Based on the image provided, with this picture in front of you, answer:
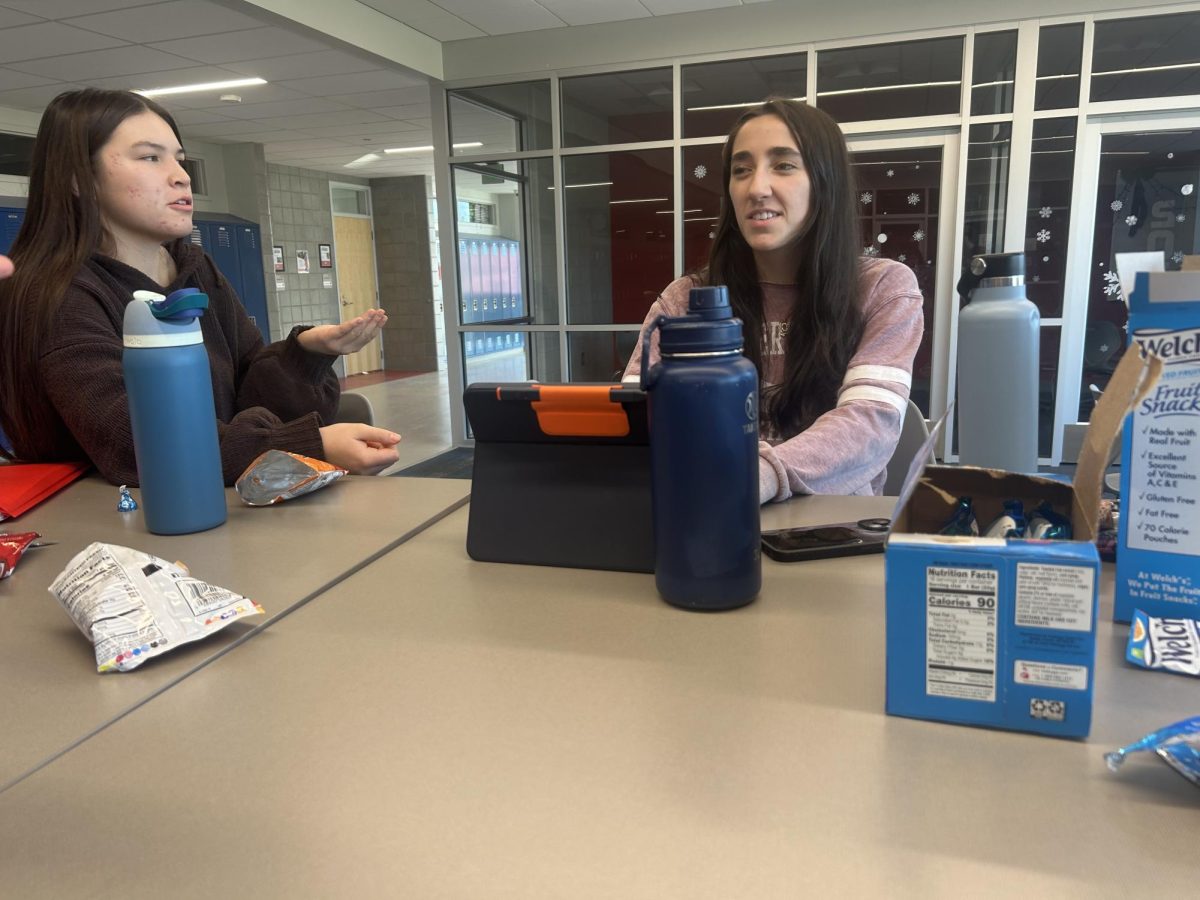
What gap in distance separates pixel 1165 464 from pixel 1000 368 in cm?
39

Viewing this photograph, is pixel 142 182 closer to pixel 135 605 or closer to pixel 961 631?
pixel 135 605

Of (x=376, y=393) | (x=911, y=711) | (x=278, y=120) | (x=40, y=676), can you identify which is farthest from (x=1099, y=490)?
(x=376, y=393)

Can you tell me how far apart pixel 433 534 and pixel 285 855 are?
0.57 m

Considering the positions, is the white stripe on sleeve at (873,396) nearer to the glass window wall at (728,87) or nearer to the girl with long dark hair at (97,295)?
the girl with long dark hair at (97,295)

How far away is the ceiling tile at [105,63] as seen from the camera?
4891mm

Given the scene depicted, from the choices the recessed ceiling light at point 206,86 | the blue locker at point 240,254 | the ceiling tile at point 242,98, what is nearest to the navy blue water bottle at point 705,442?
the recessed ceiling light at point 206,86

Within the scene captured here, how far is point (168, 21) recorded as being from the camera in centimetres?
436

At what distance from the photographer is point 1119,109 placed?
13.6ft

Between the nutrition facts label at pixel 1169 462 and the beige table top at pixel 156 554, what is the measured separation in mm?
733

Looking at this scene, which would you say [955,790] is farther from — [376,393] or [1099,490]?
[376,393]

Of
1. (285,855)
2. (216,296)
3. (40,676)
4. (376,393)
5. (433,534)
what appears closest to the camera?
(285,855)

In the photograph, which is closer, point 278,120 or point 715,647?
point 715,647

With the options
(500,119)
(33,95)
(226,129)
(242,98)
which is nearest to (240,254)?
(226,129)

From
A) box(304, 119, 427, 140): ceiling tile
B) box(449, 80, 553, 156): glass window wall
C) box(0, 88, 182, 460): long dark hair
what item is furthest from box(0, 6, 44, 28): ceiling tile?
box(0, 88, 182, 460): long dark hair
